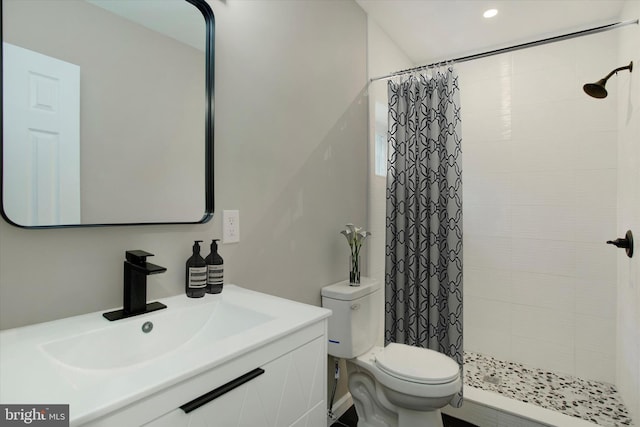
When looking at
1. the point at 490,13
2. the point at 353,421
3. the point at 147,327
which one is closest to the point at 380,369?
the point at 353,421

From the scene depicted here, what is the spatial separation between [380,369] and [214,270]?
39.6 inches

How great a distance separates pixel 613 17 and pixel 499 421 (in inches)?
113

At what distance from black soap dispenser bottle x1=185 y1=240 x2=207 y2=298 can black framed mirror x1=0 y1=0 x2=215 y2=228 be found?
135 millimetres

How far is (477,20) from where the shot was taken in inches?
93.6

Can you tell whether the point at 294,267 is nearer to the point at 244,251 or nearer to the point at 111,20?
the point at 244,251

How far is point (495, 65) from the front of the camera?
2766 millimetres

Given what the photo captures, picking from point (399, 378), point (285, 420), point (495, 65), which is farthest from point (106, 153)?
point (495, 65)

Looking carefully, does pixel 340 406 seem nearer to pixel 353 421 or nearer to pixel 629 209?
pixel 353 421

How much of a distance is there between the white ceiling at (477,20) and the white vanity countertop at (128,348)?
2180 mm

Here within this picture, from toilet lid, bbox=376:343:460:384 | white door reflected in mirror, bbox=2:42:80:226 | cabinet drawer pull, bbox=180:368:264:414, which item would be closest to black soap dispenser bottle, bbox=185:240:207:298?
white door reflected in mirror, bbox=2:42:80:226

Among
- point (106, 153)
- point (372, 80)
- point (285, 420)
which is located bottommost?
point (285, 420)

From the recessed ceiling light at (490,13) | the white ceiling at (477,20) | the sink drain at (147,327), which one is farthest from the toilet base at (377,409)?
the recessed ceiling light at (490,13)

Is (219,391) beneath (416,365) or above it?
above

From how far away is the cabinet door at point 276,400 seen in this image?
68 cm
